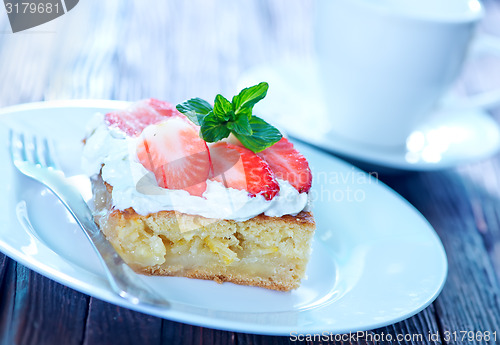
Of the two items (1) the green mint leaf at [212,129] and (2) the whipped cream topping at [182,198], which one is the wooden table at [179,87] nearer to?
(2) the whipped cream topping at [182,198]

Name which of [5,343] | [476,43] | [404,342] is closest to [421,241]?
[404,342]

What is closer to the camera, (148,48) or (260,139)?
(260,139)

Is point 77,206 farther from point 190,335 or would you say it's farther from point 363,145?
point 363,145

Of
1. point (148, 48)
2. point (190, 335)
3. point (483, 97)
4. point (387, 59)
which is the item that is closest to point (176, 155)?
point (190, 335)

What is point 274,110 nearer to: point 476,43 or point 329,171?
point 329,171

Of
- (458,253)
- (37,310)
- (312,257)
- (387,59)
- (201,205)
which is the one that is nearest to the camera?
(37,310)

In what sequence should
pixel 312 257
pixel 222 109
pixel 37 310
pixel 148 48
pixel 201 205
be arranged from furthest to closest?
1. pixel 148 48
2. pixel 312 257
3. pixel 222 109
4. pixel 201 205
5. pixel 37 310

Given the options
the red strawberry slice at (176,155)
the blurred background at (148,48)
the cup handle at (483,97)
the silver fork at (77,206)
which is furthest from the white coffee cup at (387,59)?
the silver fork at (77,206)

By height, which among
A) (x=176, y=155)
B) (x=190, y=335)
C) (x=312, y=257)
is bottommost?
(x=312, y=257)
